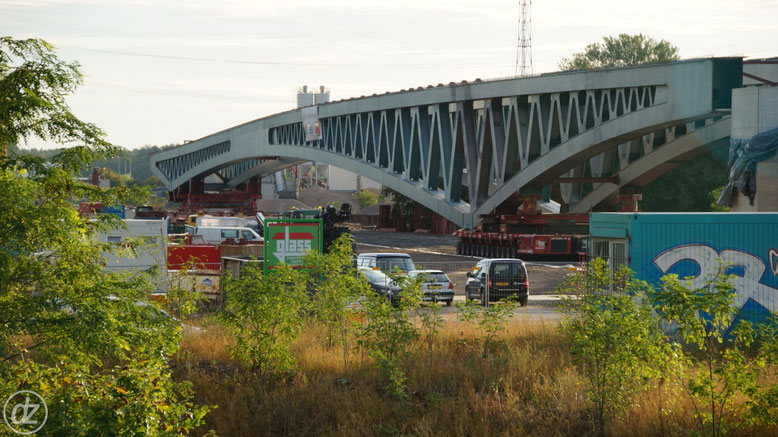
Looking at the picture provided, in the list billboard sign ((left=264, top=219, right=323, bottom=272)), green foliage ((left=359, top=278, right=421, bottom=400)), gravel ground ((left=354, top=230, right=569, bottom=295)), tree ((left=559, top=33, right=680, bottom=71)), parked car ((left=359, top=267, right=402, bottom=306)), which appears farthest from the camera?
tree ((left=559, top=33, right=680, bottom=71))

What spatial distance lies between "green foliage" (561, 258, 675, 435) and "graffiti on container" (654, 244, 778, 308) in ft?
16.6

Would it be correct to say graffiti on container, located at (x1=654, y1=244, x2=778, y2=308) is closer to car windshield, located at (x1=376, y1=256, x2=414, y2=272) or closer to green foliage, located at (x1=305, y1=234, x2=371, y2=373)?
green foliage, located at (x1=305, y1=234, x2=371, y2=373)

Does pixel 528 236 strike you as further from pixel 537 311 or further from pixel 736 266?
pixel 736 266

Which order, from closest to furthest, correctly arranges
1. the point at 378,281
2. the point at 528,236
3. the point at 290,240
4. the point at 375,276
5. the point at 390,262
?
the point at 290,240, the point at 378,281, the point at 375,276, the point at 390,262, the point at 528,236

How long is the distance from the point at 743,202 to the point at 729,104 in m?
3.93

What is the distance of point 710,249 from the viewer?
18.2m

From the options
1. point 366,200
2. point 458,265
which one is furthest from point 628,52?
point 458,265

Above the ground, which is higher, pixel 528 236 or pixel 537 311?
pixel 528 236

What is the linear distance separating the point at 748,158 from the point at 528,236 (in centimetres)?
1650

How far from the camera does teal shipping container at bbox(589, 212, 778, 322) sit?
17781mm

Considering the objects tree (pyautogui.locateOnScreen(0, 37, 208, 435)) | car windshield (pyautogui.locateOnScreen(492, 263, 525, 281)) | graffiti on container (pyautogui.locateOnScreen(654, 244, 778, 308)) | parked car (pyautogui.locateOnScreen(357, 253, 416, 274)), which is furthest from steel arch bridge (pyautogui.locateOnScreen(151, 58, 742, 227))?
tree (pyautogui.locateOnScreen(0, 37, 208, 435))

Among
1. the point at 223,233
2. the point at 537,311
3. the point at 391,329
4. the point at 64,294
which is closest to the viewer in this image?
the point at 64,294

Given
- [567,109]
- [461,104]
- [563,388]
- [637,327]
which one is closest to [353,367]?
[563,388]

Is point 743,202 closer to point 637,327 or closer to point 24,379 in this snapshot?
point 637,327
